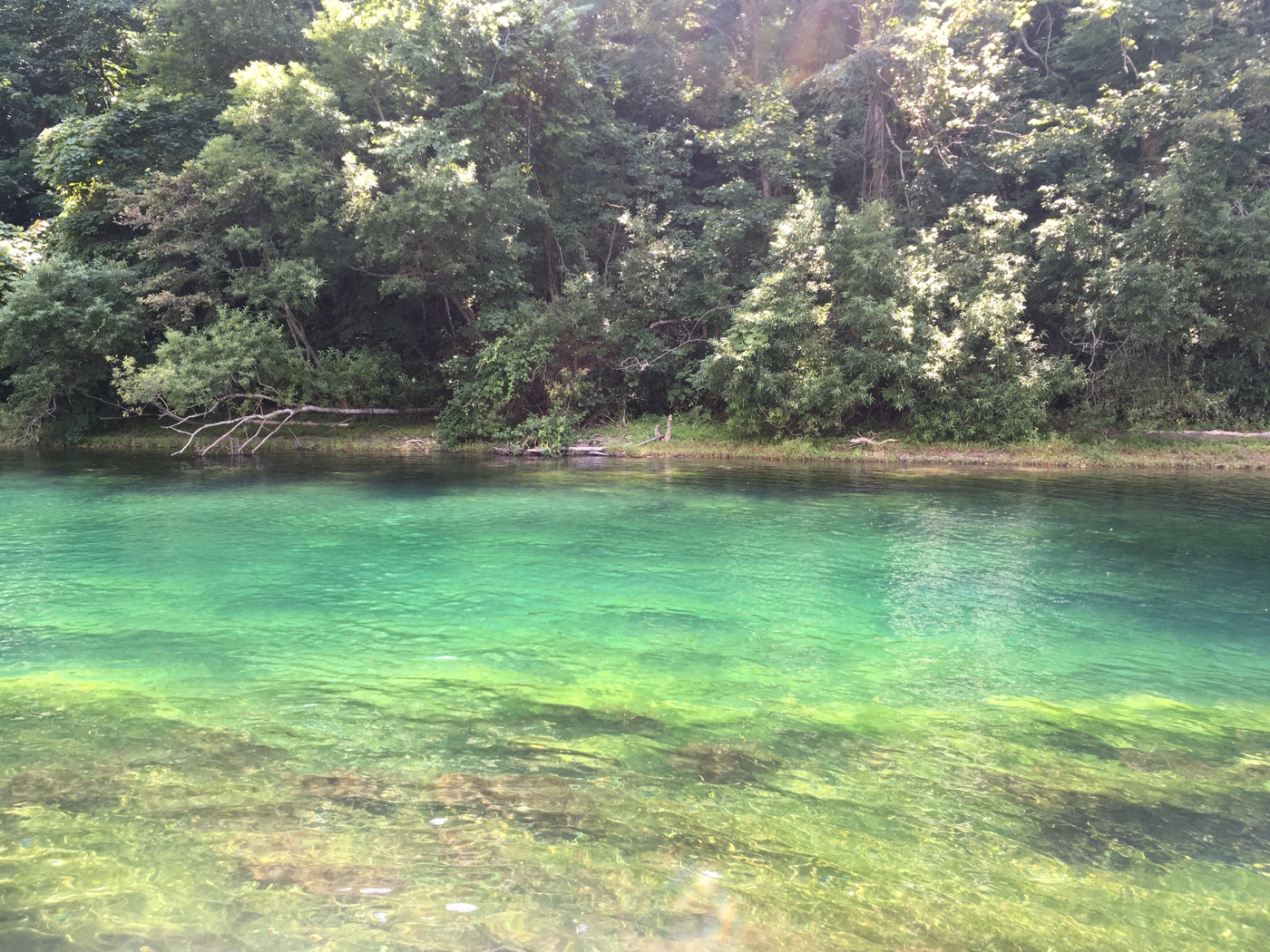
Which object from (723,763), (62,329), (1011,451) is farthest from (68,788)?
(62,329)

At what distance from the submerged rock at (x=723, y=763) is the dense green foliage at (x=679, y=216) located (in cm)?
1628

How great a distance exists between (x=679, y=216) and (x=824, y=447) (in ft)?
30.2

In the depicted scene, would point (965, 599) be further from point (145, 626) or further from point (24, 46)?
point (24, 46)

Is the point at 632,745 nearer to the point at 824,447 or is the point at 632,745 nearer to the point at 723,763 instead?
the point at 723,763

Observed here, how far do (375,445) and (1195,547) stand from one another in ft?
66.2

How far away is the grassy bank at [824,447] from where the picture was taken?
18812 millimetres

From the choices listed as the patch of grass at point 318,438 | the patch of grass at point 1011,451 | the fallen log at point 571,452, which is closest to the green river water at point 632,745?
the patch of grass at point 1011,451

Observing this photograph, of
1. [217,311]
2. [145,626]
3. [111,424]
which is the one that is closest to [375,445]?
[217,311]

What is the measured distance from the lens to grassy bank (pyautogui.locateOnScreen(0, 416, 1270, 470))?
61.7 feet

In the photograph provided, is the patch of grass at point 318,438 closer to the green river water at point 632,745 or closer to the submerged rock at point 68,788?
the green river water at point 632,745

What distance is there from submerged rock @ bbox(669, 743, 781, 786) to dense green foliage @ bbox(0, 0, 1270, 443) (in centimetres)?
1628

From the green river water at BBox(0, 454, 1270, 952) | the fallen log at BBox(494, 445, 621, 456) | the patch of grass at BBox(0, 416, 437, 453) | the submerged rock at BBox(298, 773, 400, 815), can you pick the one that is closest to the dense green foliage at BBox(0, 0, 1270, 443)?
the fallen log at BBox(494, 445, 621, 456)

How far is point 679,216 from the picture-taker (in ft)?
80.7

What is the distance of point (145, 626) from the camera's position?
6.53 m
